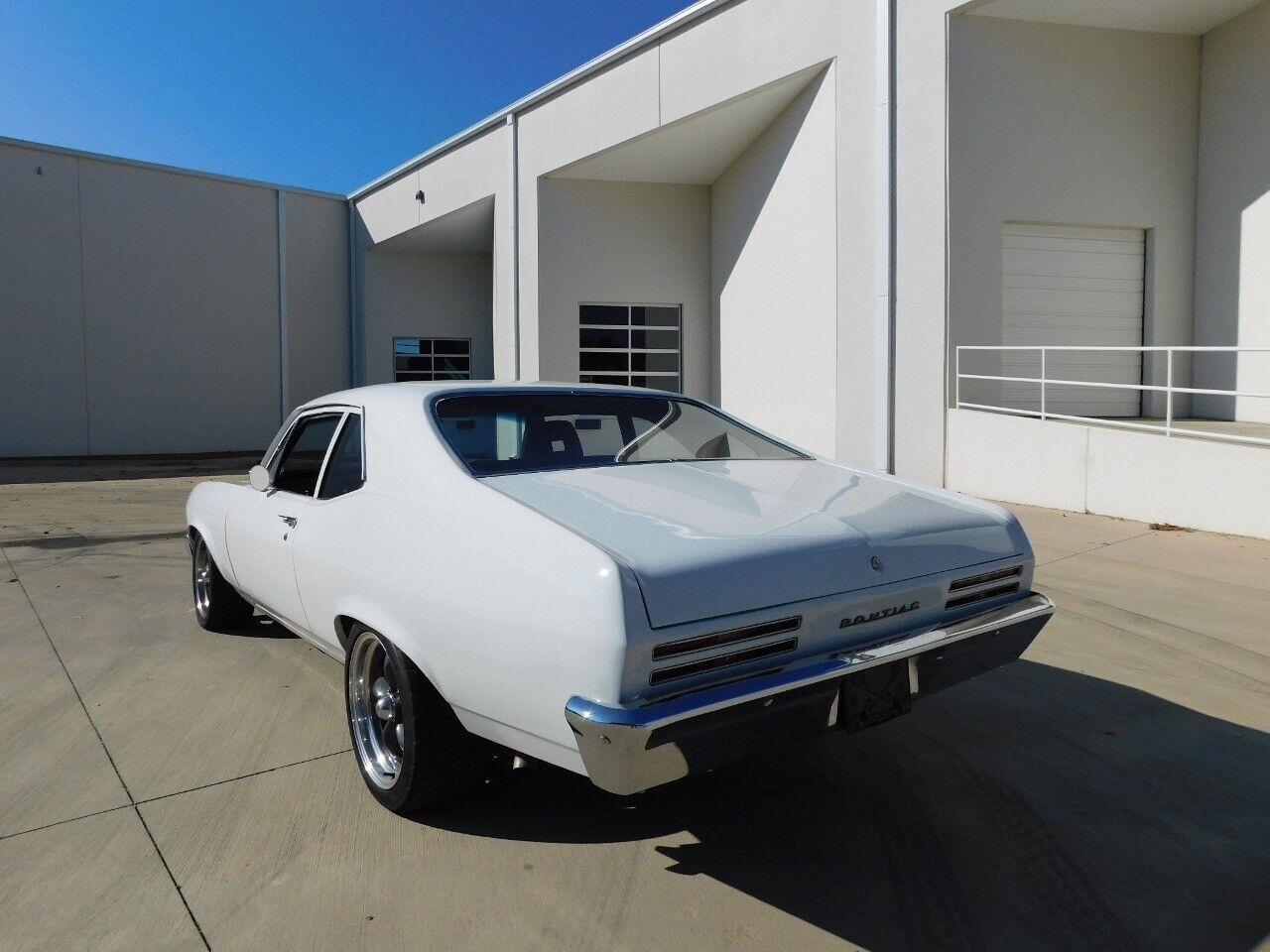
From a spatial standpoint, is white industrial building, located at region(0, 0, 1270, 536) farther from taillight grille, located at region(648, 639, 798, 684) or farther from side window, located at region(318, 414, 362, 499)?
side window, located at region(318, 414, 362, 499)

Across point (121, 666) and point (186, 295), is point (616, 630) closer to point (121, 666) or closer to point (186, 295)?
point (121, 666)

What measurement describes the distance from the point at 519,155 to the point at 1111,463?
35.2 feet

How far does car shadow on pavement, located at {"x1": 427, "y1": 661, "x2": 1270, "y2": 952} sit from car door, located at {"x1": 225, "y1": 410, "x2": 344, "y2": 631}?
1335 millimetres

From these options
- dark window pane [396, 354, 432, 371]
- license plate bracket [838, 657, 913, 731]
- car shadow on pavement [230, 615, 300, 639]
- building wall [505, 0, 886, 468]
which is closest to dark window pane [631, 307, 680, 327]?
building wall [505, 0, 886, 468]

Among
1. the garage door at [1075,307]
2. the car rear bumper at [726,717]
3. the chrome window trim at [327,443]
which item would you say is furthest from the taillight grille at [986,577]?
the garage door at [1075,307]

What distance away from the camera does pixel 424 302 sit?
20500 millimetres

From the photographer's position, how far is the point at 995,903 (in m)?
2.50

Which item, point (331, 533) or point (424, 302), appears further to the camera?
point (424, 302)

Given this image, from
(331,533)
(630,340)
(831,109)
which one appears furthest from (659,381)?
(331,533)

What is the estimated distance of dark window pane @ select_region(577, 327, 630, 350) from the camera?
15703 mm

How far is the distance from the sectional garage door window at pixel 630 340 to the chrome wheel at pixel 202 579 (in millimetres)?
10711

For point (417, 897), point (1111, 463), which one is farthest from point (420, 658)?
point (1111, 463)

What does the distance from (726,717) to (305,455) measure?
8.45ft

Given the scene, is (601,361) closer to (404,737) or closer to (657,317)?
(657,317)
